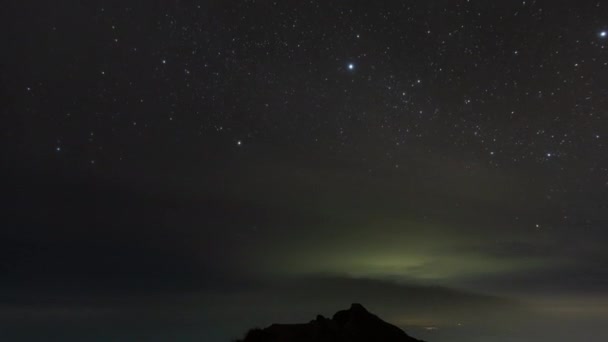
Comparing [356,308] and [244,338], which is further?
[356,308]

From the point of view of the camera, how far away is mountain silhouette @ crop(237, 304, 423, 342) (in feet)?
76.3

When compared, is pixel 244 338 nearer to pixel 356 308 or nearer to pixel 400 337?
pixel 356 308

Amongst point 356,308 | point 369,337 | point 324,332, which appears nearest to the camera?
point 324,332

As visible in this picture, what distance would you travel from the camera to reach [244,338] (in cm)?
2431

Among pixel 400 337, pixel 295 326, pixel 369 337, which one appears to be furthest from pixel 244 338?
pixel 400 337

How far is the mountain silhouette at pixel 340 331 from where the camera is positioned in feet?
76.3

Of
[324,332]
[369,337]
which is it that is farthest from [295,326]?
[369,337]

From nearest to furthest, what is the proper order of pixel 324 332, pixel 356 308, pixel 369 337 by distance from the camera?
pixel 324 332, pixel 369 337, pixel 356 308

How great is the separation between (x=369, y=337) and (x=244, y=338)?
20.2 feet

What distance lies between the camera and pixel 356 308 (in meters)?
26.9

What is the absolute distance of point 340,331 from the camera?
24312 mm

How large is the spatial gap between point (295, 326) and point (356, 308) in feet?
14.0

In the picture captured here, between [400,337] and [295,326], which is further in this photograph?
[400,337]

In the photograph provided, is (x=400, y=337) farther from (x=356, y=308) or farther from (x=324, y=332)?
(x=324, y=332)
